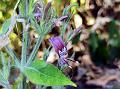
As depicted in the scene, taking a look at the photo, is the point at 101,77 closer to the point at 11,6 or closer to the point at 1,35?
the point at 11,6

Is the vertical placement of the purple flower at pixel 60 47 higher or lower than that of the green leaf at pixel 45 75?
higher

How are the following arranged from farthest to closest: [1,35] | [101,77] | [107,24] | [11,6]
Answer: [107,24] → [101,77] → [11,6] → [1,35]

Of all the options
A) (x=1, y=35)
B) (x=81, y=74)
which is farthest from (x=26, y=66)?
(x=81, y=74)

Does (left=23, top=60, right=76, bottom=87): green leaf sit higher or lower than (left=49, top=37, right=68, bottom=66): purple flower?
lower

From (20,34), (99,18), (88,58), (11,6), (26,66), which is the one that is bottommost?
(26,66)
